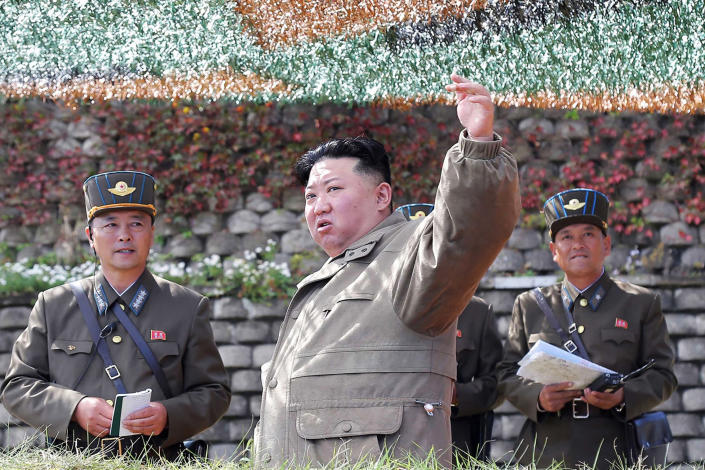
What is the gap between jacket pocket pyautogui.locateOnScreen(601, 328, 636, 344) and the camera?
13.3ft

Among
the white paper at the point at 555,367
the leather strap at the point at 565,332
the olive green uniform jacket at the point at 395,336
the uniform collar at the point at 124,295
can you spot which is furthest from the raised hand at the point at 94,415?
the leather strap at the point at 565,332

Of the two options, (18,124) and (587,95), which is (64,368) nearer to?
(587,95)

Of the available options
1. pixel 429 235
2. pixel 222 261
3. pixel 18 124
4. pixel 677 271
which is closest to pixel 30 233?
pixel 18 124

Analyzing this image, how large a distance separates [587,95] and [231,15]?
1.50 meters

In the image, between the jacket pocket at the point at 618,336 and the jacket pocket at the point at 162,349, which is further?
the jacket pocket at the point at 618,336

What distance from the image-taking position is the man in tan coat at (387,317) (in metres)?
2.10

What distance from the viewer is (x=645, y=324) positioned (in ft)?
13.5

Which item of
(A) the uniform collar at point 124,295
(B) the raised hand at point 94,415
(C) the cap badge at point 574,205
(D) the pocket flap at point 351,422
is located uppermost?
(C) the cap badge at point 574,205

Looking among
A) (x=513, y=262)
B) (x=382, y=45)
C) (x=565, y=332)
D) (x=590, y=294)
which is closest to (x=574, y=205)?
(x=590, y=294)

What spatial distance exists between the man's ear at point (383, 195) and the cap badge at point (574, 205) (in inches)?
64.3

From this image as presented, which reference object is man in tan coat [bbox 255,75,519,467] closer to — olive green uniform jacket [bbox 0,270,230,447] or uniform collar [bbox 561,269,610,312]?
olive green uniform jacket [bbox 0,270,230,447]

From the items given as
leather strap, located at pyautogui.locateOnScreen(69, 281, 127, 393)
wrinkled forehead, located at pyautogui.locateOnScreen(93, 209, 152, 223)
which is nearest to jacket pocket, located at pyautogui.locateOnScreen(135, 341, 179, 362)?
leather strap, located at pyautogui.locateOnScreen(69, 281, 127, 393)

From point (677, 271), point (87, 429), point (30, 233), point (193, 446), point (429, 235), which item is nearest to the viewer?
point (429, 235)

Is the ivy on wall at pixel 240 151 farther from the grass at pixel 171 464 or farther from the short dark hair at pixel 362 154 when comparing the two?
the grass at pixel 171 464
